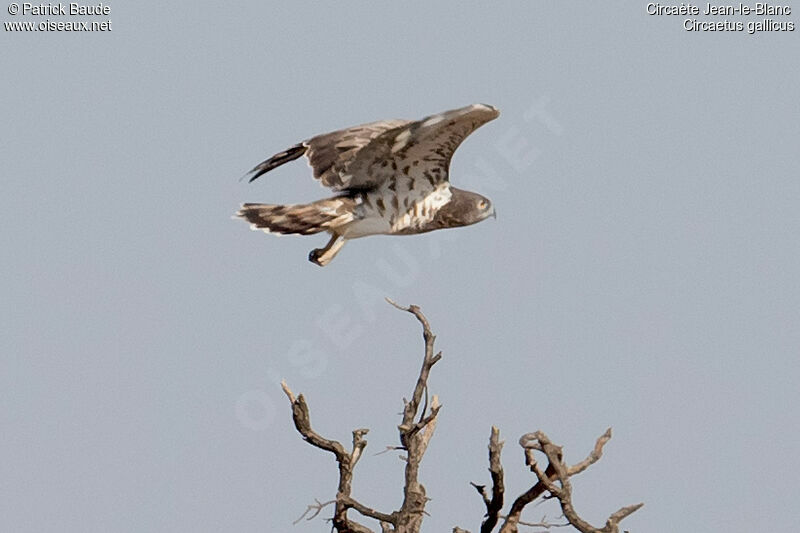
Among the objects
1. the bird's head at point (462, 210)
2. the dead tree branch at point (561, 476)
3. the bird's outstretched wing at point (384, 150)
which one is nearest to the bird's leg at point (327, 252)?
the bird's outstretched wing at point (384, 150)

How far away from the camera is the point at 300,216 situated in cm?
1088

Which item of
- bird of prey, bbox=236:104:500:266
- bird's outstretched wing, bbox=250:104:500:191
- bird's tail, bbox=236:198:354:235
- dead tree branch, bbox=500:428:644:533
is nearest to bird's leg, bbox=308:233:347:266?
bird of prey, bbox=236:104:500:266

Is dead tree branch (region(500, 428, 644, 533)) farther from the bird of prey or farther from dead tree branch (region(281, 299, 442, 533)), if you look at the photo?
the bird of prey

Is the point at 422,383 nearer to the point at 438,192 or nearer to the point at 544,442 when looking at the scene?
the point at 544,442

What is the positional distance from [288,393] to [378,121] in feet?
11.0

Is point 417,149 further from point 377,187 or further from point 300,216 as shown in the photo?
point 300,216

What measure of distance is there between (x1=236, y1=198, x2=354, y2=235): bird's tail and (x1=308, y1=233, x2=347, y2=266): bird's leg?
167mm

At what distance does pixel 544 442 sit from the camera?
919 cm

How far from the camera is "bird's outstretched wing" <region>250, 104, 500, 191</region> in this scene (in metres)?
10.4

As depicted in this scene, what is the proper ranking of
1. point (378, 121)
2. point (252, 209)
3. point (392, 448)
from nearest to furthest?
point (392, 448), point (252, 209), point (378, 121)

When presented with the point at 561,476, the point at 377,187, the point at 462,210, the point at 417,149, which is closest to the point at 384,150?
the point at 417,149

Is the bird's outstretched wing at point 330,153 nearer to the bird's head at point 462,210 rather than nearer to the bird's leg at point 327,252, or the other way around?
the bird's leg at point 327,252

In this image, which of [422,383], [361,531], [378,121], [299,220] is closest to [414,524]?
[361,531]

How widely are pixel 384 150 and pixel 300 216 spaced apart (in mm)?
809
